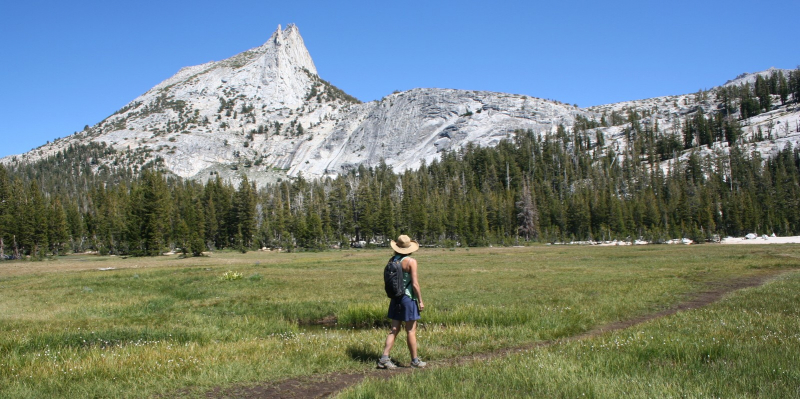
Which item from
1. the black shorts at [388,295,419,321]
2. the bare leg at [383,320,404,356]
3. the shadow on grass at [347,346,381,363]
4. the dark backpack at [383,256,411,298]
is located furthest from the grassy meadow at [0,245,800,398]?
the dark backpack at [383,256,411,298]

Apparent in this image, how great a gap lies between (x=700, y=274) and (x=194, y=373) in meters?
31.9

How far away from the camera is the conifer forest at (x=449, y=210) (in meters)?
84.7

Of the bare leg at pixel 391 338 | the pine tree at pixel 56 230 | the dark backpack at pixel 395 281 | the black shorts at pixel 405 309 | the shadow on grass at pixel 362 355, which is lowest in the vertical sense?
the shadow on grass at pixel 362 355

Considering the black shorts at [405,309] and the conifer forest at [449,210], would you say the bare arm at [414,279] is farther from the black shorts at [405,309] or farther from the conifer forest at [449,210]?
the conifer forest at [449,210]

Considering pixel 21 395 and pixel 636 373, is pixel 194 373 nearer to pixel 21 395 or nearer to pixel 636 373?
pixel 21 395

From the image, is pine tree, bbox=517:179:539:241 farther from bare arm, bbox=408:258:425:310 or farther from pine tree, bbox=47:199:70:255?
bare arm, bbox=408:258:425:310

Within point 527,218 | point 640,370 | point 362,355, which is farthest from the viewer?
point 527,218

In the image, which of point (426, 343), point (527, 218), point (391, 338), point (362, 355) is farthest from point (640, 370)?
point (527, 218)

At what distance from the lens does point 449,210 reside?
117 metres

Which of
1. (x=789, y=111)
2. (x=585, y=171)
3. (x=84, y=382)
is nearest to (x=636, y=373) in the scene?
(x=84, y=382)

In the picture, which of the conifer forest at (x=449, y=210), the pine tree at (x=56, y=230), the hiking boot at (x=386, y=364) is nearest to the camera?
the hiking boot at (x=386, y=364)

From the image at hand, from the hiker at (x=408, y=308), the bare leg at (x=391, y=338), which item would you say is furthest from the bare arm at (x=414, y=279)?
the bare leg at (x=391, y=338)

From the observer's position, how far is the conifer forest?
84688mm

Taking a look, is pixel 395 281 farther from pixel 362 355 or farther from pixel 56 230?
pixel 56 230
